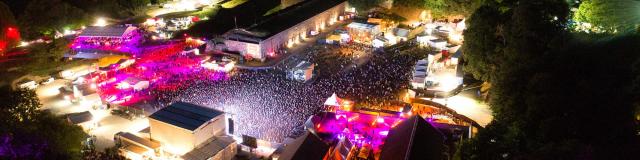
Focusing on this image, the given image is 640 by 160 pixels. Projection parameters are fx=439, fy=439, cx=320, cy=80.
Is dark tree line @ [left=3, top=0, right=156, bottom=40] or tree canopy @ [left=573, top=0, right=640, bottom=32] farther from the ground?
tree canopy @ [left=573, top=0, right=640, bottom=32]

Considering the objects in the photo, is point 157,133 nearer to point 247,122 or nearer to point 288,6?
point 247,122

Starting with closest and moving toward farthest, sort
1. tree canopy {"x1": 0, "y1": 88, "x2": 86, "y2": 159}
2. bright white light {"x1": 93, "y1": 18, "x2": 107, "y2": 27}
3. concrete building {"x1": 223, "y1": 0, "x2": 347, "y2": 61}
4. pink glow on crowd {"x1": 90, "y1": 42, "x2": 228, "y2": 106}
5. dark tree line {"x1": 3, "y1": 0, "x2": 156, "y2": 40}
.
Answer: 1. tree canopy {"x1": 0, "y1": 88, "x2": 86, "y2": 159}
2. pink glow on crowd {"x1": 90, "y1": 42, "x2": 228, "y2": 106}
3. concrete building {"x1": 223, "y1": 0, "x2": 347, "y2": 61}
4. dark tree line {"x1": 3, "y1": 0, "x2": 156, "y2": 40}
5. bright white light {"x1": 93, "y1": 18, "x2": 107, "y2": 27}

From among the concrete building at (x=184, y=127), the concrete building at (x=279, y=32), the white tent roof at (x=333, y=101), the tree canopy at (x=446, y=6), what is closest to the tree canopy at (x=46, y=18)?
the concrete building at (x=279, y=32)

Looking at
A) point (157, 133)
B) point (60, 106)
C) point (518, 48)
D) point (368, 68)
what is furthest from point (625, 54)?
point (60, 106)

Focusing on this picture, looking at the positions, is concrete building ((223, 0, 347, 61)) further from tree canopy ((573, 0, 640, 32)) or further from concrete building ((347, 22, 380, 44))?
tree canopy ((573, 0, 640, 32))

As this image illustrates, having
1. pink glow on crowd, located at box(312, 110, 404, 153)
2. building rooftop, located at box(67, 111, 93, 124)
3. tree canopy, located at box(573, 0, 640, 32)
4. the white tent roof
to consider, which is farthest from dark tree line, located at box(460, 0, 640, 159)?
building rooftop, located at box(67, 111, 93, 124)

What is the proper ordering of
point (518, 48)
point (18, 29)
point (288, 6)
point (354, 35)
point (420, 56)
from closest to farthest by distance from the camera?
point (518, 48)
point (420, 56)
point (18, 29)
point (354, 35)
point (288, 6)

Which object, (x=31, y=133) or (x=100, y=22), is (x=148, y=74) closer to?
(x=31, y=133)

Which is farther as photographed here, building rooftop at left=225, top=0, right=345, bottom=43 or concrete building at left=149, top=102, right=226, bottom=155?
building rooftop at left=225, top=0, right=345, bottom=43
